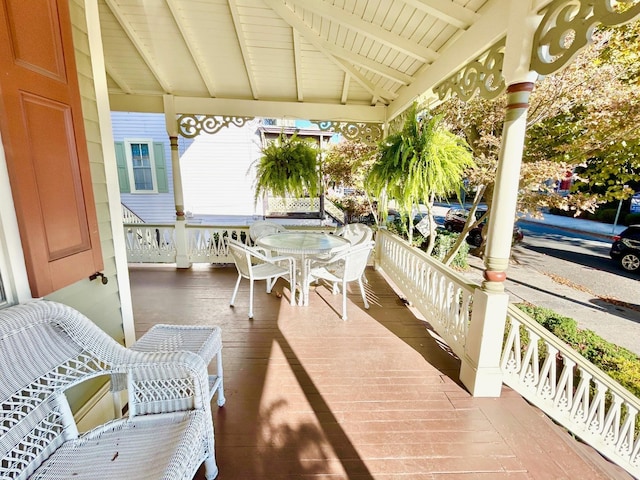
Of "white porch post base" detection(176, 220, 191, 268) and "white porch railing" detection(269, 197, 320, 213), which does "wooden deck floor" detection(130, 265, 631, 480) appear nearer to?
"white porch post base" detection(176, 220, 191, 268)

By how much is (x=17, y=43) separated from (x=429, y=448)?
2.88 meters

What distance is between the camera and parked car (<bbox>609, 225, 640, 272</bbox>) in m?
7.75

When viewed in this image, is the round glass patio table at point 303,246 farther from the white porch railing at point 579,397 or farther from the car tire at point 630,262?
the car tire at point 630,262

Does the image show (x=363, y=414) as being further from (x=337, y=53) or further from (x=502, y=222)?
(x=337, y=53)

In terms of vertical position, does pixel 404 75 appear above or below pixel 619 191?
above

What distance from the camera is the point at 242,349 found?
275cm

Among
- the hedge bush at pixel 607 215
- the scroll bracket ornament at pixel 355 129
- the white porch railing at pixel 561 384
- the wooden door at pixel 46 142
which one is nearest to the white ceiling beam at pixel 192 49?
the scroll bracket ornament at pixel 355 129

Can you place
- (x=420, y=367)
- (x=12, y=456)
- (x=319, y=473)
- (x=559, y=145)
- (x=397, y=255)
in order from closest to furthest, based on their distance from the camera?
(x=12, y=456)
(x=319, y=473)
(x=420, y=367)
(x=397, y=255)
(x=559, y=145)

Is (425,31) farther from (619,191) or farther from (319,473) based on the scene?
(619,191)

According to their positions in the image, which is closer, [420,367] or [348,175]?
[420,367]

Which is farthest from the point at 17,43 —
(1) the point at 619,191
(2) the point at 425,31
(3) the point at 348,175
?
(1) the point at 619,191

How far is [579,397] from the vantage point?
204 centimetres

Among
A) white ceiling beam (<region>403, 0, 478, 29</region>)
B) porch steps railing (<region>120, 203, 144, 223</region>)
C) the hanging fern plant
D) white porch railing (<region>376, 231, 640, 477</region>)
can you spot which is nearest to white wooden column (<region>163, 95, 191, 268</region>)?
the hanging fern plant

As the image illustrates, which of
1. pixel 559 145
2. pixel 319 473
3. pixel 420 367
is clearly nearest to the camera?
pixel 319 473
